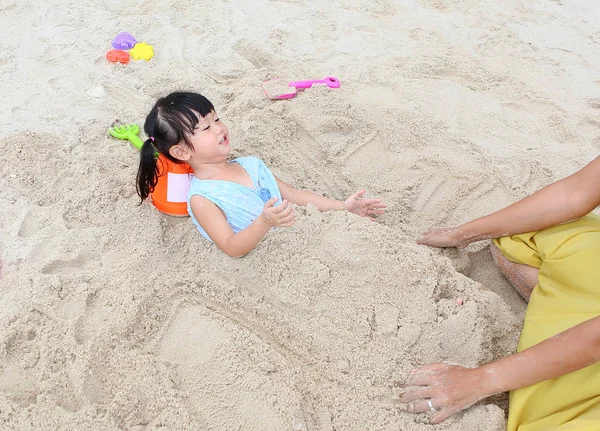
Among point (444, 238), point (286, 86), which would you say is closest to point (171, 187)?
point (286, 86)

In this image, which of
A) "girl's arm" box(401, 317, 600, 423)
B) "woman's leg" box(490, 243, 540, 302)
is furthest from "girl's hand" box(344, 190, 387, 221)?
"girl's arm" box(401, 317, 600, 423)

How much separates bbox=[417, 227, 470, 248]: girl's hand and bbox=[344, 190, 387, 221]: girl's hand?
0.69 feet

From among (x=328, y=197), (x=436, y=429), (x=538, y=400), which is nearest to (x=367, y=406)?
(x=436, y=429)

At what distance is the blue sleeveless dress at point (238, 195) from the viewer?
207 cm

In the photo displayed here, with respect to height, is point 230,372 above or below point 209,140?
below

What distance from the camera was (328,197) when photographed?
239cm

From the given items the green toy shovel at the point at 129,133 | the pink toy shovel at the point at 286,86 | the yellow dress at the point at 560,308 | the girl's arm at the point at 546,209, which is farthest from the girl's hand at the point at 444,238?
the green toy shovel at the point at 129,133

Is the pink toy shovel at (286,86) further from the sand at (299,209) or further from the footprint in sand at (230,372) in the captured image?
the footprint in sand at (230,372)

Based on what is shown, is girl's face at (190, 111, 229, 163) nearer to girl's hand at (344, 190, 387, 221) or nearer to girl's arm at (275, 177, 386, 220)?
girl's arm at (275, 177, 386, 220)

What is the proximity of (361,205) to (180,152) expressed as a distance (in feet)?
2.36

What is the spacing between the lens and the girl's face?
2.01 m

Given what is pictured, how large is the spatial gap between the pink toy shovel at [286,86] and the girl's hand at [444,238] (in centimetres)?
103

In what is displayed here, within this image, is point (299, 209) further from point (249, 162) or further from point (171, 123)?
point (171, 123)

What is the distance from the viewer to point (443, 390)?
154 centimetres
